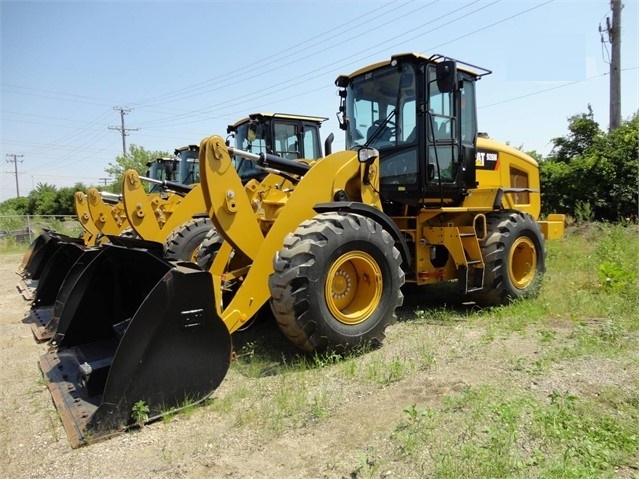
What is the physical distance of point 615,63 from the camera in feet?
48.8

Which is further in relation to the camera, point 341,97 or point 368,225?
point 341,97

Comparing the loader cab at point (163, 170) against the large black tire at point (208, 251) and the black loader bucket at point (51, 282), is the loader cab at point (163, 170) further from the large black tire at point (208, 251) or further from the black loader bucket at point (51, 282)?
the large black tire at point (208, 251)

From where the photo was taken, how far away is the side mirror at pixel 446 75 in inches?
205

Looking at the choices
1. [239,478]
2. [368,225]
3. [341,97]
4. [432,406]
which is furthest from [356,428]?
[341,97]

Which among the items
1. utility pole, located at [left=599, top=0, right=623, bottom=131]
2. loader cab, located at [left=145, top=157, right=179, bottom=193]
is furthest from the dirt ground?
utility pole, located at [left=599, top=0, right=623, bottom=131]

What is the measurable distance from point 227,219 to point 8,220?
23.6 metres

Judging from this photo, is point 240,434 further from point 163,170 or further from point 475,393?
point 163,170

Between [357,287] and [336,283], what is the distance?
0.28 m

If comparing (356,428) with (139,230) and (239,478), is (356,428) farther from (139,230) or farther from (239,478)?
(139,230)

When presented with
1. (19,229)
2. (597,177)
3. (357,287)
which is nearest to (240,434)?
(357,287)

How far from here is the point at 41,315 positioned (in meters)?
6.15

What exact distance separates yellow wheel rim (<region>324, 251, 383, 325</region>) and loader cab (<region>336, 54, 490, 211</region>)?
5.15ft

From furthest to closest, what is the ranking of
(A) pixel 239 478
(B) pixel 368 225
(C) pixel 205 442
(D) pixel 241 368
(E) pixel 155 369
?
(B) pixel 368 225 → (D) pixel 241 368 → (E) pixel 155 369 → (C) pixel 205 442 → (A) pixel 239 478

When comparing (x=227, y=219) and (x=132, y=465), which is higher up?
(x=227, y=219)
